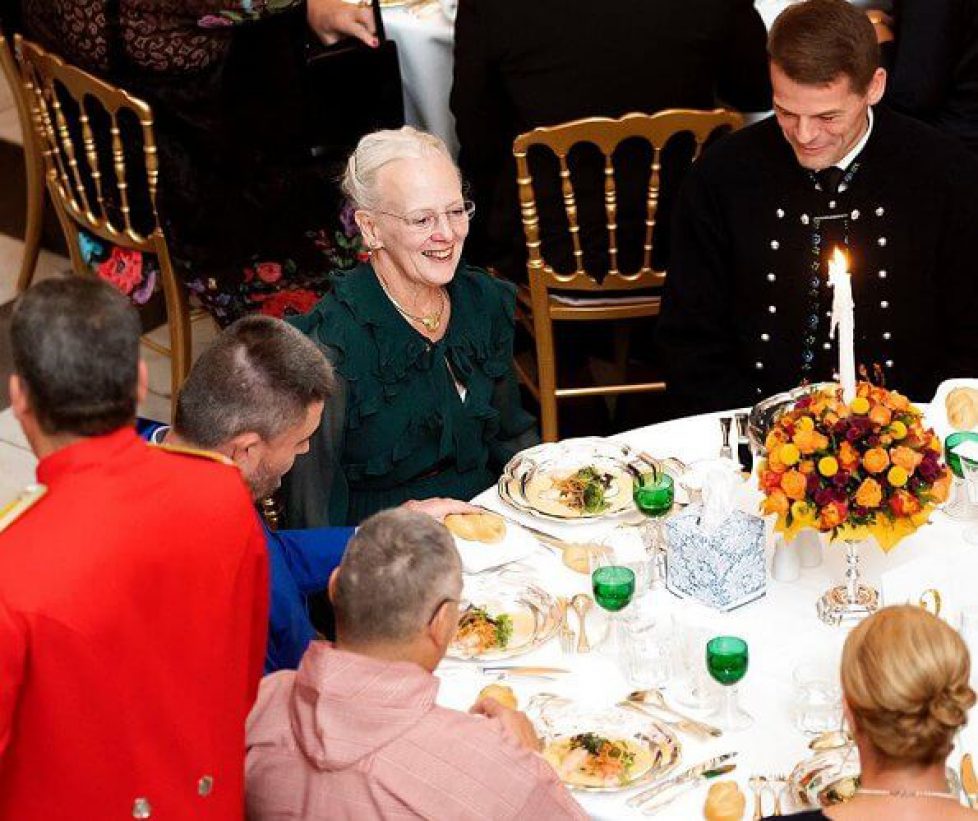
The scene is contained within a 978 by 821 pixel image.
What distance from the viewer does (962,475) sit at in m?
2.93

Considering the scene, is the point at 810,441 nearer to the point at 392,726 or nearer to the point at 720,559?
the point at 720,559

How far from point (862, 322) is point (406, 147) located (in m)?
1.06

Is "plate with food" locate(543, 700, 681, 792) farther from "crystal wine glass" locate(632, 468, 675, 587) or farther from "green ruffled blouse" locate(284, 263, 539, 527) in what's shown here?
"green ruffled blouse" locate(284, 263, 539, 527)

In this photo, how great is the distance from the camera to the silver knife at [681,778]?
7.80 ft

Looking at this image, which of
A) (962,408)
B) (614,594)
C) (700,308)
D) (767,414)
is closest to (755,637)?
(614,594)

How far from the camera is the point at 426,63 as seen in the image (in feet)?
15.0

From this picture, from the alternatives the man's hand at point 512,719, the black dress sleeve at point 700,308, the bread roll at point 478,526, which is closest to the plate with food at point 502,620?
the bread roll at point 478,526

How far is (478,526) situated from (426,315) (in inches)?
24.0

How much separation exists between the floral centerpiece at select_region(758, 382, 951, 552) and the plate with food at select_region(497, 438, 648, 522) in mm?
457

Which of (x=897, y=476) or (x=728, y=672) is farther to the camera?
(x=897, y=476)

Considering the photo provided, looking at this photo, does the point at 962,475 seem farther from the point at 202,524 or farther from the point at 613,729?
the point at 202,524

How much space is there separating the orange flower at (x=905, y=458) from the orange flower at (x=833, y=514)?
0.33ft

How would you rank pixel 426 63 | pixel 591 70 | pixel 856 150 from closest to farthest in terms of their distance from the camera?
pixel 856 150 < pixel 591 70 < pixel 426 63

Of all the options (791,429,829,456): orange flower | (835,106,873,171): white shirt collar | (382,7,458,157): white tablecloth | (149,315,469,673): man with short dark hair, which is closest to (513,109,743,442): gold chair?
(835,106,873,171): white shirt collar
